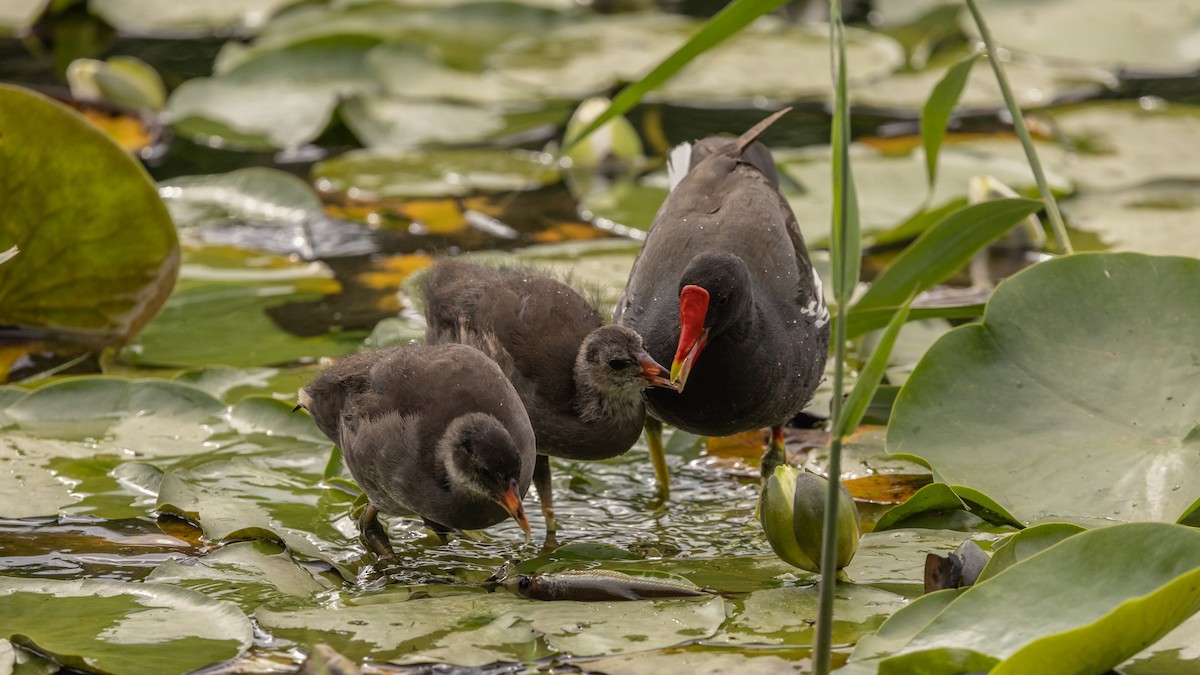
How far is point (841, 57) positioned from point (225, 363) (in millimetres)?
2395

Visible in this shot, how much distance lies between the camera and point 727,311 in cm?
316

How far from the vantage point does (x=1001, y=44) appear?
6477mm

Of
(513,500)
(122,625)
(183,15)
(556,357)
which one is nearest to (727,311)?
(556,357)

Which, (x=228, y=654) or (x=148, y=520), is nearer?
(x=228, y=654)

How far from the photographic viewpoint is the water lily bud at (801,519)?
2.65m

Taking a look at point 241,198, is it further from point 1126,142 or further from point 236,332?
point 1126,142

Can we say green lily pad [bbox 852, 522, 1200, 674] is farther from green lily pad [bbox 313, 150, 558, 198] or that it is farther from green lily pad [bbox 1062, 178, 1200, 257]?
green lily pad [bbox 313, 150, 558, 198]

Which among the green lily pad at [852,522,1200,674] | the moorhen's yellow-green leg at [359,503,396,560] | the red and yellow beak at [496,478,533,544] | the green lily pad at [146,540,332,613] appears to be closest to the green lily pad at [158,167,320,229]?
the moorhen's yellow-green leg at [359,503,396,560]

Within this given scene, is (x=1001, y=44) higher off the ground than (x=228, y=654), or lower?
higher

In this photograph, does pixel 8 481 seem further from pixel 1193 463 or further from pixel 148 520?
pixel 1193 463

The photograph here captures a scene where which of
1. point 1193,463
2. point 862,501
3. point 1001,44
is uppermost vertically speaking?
point 1001,44

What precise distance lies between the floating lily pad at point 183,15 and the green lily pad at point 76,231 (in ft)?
12.3

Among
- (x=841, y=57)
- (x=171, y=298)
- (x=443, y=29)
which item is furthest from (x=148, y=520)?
(x=443, y=29)

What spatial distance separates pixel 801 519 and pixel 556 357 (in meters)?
0.77
